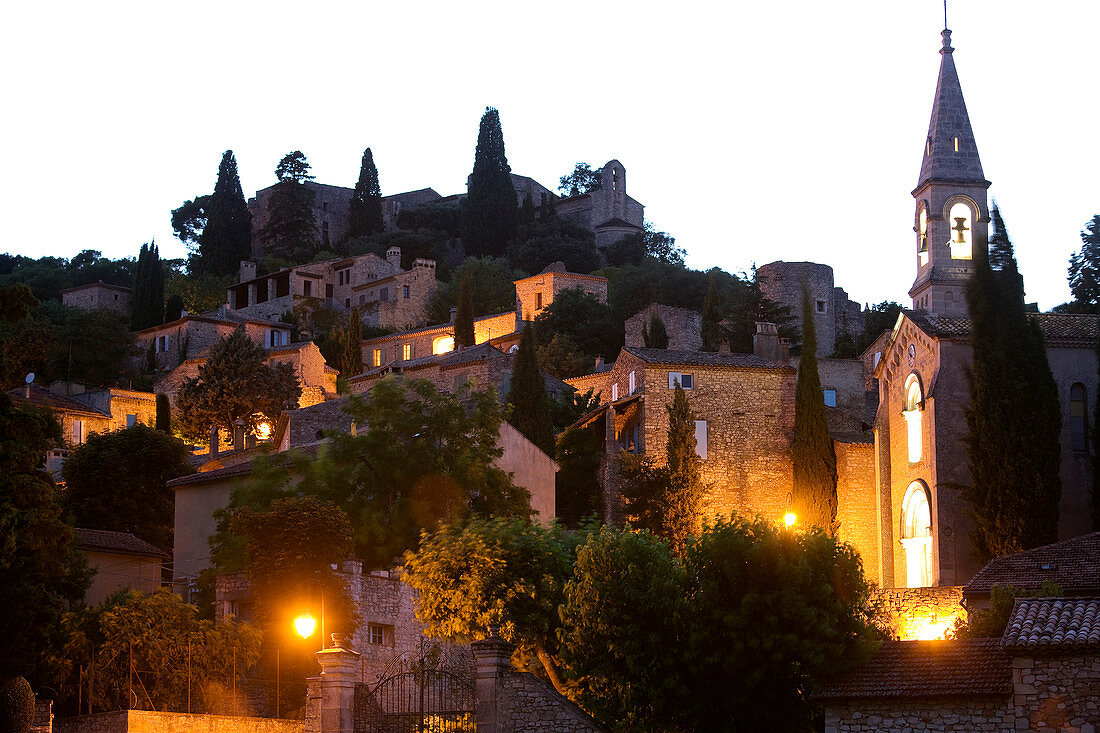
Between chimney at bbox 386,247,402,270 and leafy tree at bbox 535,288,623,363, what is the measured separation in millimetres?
21928

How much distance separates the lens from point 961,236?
56781 millimetres

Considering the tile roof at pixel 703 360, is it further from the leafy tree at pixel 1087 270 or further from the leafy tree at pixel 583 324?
the leafy tree at pixel 583 324

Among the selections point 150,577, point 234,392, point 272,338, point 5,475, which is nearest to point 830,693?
point 5,475

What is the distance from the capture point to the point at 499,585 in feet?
94.9

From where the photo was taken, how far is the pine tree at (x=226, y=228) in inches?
4461

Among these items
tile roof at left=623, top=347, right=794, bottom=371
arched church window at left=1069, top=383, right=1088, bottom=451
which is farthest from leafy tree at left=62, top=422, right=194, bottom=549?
arched church window at left=1069, top=383, right=1088, bottom=451

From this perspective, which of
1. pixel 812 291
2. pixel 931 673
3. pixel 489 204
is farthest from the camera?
pixel 489 204

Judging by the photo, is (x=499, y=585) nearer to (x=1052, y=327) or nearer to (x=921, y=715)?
(x=921, y=715)

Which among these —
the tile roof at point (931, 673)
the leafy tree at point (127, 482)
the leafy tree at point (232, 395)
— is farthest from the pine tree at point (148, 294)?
the tile roof at point (931, 673)

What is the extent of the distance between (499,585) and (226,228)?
90.6 m

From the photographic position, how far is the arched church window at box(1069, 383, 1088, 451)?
4009 centimetres

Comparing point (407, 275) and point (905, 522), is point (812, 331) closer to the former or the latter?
point (905, 522)

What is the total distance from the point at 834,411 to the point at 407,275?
47485mm

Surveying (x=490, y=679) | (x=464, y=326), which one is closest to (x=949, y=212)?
(x=464, y=326)
